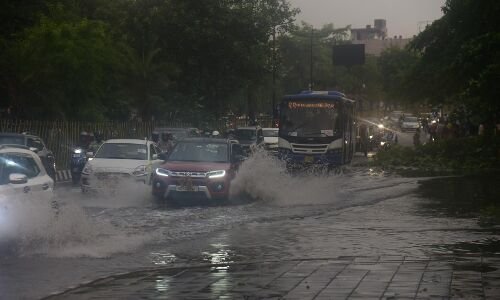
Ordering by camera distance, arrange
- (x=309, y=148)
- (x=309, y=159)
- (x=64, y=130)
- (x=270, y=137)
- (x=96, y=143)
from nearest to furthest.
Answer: (x=96, y=143)
(x=309, y=159)
(x=309, y=148)
(x=64, y=130)
(x=270, y=137)

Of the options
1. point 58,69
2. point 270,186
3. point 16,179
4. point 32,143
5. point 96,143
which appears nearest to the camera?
point 16,179

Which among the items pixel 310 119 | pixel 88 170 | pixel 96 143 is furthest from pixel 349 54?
pixel 88 170

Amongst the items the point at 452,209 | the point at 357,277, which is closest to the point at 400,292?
the point at 357,277

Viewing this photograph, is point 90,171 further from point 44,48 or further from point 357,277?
point 44,48

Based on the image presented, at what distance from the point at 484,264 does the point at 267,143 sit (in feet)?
111

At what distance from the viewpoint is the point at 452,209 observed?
20.7m

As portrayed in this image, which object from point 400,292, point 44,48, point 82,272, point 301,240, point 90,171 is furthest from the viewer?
point 44,48

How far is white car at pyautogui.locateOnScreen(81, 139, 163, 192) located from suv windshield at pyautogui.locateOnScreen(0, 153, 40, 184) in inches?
332

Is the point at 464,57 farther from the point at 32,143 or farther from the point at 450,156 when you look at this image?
the point at 32,143

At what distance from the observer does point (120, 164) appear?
23.4 meters

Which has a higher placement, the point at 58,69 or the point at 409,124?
the point at 58,69

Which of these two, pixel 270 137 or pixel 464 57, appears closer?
pixel 464 57

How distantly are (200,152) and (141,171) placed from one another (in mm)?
1664

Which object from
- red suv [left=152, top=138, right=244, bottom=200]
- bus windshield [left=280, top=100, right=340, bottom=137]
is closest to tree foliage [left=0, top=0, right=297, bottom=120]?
bus windshield [left=280, top=100, right=340, bottom=137]
